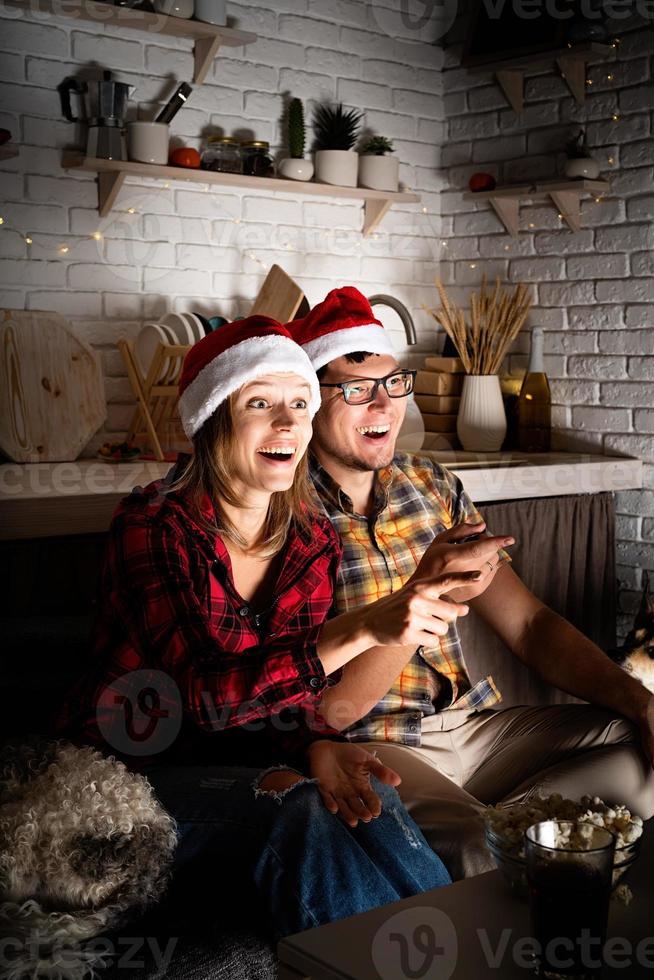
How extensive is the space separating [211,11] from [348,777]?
219cm

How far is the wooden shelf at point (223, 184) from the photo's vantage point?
9.22 feet

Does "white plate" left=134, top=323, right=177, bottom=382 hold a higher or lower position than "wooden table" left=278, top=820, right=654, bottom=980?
higher

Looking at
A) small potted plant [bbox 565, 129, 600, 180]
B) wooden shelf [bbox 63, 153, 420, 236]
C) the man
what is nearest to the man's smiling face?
the man

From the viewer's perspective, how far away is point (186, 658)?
4.91 ft

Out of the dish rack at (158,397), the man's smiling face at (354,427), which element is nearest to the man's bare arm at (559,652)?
the man's smiling face at (354,427)

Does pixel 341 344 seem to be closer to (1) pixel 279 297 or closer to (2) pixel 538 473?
(1) pixel 279 297

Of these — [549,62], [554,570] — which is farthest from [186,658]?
[549,62]

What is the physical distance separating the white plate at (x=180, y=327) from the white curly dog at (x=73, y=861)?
164 cm

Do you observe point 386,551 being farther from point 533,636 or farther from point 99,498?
point 99,498

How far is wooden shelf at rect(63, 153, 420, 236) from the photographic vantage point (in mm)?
2811

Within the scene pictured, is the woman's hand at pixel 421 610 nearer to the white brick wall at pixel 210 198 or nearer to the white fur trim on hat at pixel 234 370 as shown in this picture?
the white fur trim on hat at pixel 234 370

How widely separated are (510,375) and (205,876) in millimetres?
2360

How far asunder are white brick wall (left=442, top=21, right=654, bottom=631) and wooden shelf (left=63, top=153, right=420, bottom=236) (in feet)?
1.17

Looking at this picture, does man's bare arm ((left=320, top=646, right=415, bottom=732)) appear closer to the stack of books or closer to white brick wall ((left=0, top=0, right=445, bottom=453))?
white brick wall ((left=0, top=0, right=445, bottom=453))
